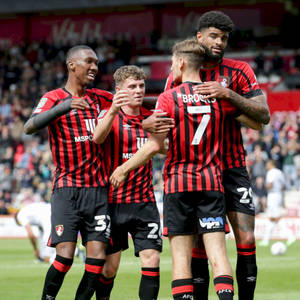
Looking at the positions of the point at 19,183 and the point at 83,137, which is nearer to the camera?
the point at 83,137

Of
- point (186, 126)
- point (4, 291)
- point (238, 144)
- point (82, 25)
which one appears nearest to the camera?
point (186, 126)

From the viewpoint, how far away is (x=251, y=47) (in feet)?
101

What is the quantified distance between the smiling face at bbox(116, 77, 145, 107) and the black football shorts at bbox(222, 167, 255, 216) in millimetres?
1142

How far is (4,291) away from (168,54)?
2313 cm

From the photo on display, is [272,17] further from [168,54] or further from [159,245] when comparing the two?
[159,245]

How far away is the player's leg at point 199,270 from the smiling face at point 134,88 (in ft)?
4.79

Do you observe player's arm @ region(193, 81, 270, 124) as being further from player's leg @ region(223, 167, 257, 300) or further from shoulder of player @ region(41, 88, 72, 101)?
shoulder of player @ region(41, 88, 72, 101)

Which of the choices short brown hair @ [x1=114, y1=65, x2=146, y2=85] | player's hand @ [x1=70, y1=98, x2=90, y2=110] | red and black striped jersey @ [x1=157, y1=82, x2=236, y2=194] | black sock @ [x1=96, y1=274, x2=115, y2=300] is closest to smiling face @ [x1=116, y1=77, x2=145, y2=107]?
short brown hair @ [x1=114, y1=65, x2=146, y2=85]

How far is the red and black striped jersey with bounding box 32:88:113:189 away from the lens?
710 cm

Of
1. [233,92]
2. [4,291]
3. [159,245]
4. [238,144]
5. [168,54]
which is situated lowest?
[4,291]

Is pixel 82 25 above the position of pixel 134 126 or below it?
above

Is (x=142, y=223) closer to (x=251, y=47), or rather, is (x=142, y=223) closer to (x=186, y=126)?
(x=186, y=126)

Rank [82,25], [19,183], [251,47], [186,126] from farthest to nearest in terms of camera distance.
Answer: [82,25]
[251,47]
[19,183]
[186,126]

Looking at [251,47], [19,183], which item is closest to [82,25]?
[251,47]
